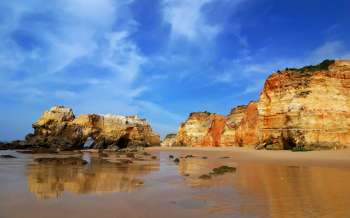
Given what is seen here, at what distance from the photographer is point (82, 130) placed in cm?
4103

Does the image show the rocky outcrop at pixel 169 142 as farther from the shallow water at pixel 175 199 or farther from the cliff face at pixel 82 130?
the shallow water at pixel 175 199

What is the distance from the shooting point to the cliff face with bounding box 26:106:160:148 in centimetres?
3930

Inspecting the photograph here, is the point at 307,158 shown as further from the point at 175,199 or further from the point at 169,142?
the point at 169,142

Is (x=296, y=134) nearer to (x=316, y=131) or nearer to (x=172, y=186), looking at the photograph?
(x=316, y=131)

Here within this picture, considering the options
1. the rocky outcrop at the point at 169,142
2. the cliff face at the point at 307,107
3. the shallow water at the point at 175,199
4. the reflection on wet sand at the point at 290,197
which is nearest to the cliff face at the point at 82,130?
the rocky outcrop at the point at 169,142

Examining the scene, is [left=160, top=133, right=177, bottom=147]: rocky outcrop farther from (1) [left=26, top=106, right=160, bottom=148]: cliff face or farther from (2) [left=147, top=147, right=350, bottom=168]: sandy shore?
(2) [left=147, top=147, right=350, bottom=168]: sandy shore

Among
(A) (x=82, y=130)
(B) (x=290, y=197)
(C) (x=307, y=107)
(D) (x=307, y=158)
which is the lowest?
(B) (x=290, y=197)

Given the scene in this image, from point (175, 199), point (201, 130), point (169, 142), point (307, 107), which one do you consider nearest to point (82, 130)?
point (201, 130)

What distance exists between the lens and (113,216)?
491cm

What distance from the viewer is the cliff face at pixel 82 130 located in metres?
39.3

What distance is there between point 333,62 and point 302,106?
4.35 metres

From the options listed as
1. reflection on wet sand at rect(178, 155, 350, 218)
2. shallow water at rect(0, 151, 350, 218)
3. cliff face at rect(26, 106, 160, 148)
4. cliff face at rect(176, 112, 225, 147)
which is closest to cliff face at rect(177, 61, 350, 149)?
reflection on wet sand at rect(178, 155, 350, 218)

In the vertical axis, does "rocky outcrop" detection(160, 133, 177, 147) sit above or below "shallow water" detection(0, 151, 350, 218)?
above

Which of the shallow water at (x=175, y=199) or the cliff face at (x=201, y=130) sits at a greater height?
the cliff face at (x=201, y=130)
